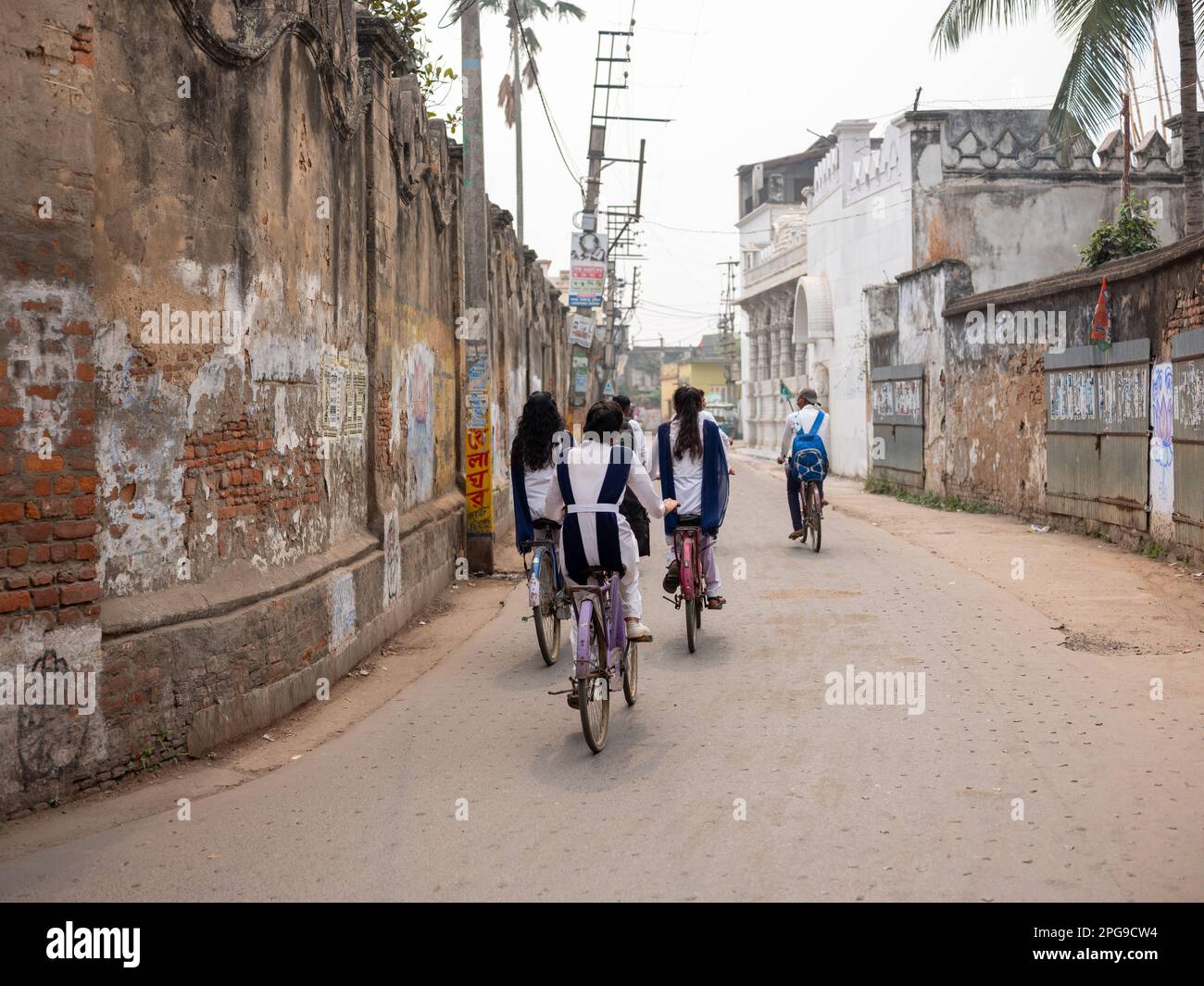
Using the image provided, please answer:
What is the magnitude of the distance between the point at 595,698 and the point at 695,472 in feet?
11.6

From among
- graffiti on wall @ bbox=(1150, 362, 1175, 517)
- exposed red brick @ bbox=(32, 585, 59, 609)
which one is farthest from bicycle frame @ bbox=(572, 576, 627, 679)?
graffiti on wall @ bbox=(1150, 362, 1175, 517)

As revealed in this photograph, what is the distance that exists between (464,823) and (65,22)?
3956 millimetres

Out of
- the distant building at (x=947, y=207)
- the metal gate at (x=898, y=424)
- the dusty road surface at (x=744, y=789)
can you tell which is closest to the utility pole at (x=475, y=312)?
the dusty road surface at (x=744, y=789)

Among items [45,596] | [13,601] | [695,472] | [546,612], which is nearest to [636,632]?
[546,612]

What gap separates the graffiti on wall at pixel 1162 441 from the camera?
12867 millimetres

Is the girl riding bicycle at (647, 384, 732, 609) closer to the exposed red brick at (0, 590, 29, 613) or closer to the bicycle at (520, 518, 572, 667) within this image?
the bicycle at (520, 518, 572, 667)

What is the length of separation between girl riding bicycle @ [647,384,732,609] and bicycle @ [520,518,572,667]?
0.83 metres

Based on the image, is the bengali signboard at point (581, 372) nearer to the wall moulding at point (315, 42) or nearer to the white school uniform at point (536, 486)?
the wall moulding at point (315, 42)

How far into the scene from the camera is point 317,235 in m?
8.77

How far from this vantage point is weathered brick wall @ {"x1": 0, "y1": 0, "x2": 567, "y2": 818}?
559 cm

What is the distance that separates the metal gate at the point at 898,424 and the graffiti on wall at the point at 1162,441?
10272mm

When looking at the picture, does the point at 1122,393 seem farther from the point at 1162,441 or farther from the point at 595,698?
the point at 595,698

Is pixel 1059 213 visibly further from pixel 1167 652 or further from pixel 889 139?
pixel 1167 652
